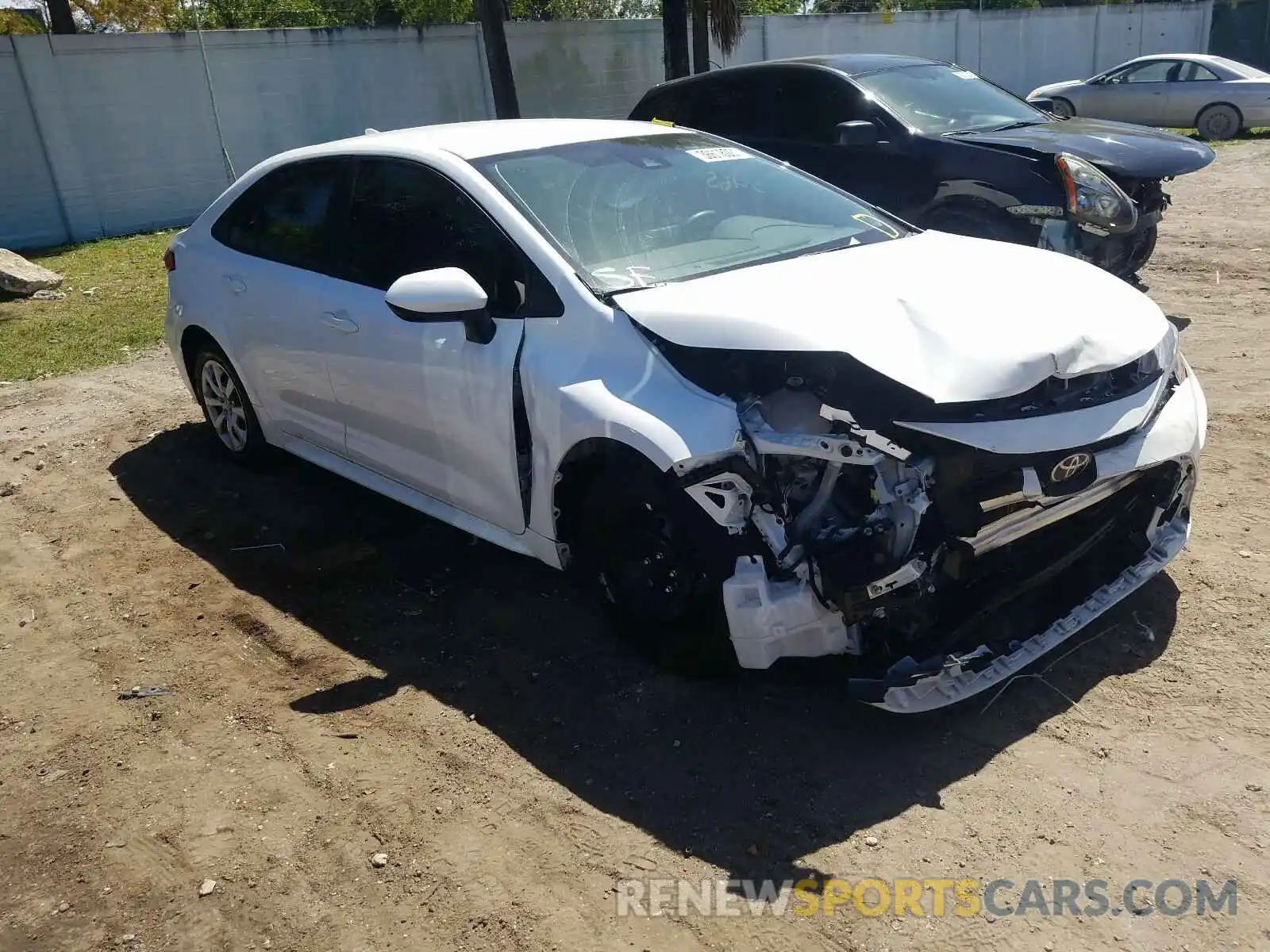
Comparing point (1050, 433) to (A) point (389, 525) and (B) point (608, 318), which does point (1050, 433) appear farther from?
(A) point (389, 525)

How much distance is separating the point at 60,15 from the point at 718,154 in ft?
56.8

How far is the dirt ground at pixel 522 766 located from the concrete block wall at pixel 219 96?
37.2ft

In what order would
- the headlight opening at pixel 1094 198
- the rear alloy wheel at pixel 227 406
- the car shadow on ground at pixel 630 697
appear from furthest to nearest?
the headlight opening at pixel 1094 198
the rear alloy wheel at pixel 227 406
the car shadow on ground at pixel 630 697

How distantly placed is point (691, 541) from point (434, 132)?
7.72 ft

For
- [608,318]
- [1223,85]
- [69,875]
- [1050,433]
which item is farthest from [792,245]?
[1223,85]

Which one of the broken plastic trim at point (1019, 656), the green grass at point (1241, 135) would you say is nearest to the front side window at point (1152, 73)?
the green grass at point (1241, 135)

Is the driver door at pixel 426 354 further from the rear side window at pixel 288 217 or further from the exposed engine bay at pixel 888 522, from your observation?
the exposed engine bay at pixel 888 522

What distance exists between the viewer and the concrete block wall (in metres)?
14.1

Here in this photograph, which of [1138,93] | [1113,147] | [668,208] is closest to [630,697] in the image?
[668,208]

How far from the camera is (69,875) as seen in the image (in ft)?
10.0

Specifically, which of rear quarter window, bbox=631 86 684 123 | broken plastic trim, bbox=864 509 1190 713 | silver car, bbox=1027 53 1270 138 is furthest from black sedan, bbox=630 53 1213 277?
silver car, bbox=1027 53 1270 138

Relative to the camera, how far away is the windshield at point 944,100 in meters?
7.73

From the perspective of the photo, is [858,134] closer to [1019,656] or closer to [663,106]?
[663,106]

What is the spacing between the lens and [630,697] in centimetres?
364
